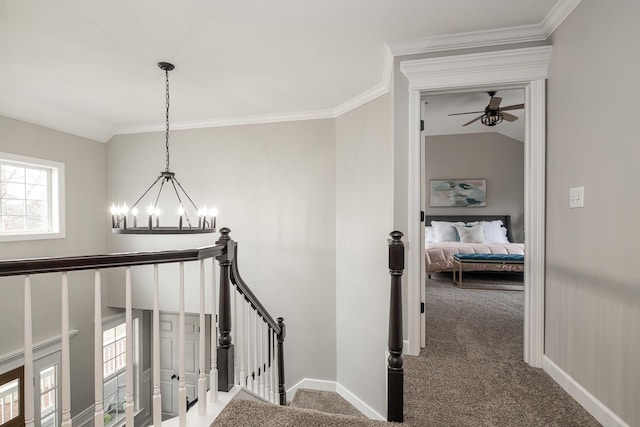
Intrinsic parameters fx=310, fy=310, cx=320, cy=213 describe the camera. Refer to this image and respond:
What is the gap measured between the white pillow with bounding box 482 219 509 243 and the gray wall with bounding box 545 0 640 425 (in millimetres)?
4178

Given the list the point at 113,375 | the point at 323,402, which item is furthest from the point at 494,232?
the point at 113,375

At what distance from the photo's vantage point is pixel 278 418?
163cm

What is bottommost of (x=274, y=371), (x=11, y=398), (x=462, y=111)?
(x=11, y=398)

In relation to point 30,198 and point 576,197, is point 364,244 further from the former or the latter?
point 30,198

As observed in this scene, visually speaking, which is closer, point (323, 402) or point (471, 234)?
point (323, 402)

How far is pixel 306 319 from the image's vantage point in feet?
13.0

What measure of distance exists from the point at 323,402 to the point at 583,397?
8.58ft

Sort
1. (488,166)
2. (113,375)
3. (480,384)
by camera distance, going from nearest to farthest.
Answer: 1. (480,384)
2. (113,375)
3. (488,166)

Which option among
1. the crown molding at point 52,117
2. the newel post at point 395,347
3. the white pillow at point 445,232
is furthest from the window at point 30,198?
the white pillow at point 445,232

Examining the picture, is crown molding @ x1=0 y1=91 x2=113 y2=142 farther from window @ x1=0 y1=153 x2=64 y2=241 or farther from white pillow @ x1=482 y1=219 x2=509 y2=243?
white pillow @ x1=482 y1=219 x2=509 y2=243

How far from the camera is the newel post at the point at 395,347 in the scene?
1.69 m

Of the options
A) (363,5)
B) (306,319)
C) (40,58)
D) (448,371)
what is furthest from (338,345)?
(40,58)

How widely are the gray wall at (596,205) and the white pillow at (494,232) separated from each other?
13.7 ft

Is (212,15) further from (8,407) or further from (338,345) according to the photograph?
(8,407)
